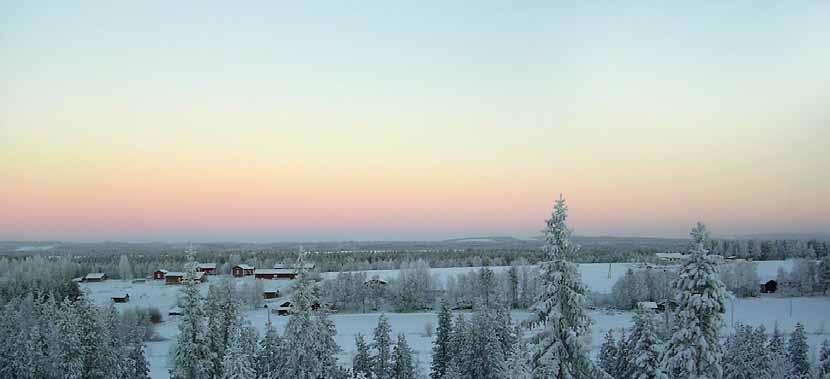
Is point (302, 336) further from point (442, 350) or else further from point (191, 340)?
point (442, 350)

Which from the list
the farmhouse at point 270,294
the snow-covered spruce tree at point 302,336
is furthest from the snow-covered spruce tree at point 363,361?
the farmhouse at point 270,294

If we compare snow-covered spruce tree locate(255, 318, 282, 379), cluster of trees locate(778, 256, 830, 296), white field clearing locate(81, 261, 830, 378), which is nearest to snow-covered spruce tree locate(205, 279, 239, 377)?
snow-covered spruce tree locate(255, 318, 282, 379)

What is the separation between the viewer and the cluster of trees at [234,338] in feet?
73.5

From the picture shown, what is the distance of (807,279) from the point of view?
397ft

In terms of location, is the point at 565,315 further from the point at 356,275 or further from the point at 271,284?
the point at 271,284

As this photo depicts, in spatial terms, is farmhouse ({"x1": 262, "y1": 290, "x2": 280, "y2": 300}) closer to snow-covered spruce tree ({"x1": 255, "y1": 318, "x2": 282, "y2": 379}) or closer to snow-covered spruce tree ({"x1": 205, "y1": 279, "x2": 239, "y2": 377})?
snow-covered spruce tree ({"x1": 255, "y1": 318, "x2": 282, "y2": 379})

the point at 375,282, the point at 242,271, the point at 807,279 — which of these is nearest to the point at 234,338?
the point at 375,282

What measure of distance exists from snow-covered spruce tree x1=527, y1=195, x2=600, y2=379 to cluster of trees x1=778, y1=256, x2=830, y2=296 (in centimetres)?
13197

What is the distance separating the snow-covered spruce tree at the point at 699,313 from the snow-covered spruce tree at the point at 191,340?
22.1 metres

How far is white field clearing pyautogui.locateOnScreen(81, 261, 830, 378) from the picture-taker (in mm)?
75625

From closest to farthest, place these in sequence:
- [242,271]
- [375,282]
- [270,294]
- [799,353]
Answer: [799,353], [375,282], [270,294], [242,271]

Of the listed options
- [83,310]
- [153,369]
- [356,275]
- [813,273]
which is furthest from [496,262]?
[83,310]

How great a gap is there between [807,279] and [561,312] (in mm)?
138655

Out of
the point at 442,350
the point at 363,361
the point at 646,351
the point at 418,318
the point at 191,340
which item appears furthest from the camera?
the point at 418,318
